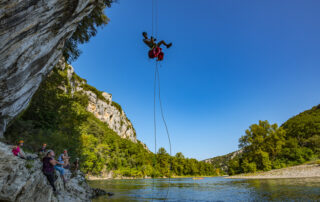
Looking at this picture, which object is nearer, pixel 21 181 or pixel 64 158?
pixel 21 181

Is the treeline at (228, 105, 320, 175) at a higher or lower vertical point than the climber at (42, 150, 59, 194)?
higher

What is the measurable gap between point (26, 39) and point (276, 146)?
64323mm

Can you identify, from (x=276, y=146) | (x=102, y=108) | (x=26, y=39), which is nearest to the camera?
(x=26, y=39)

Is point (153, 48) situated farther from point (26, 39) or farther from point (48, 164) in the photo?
point (48, 164)

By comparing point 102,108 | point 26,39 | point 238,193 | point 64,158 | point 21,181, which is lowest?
point 238,193

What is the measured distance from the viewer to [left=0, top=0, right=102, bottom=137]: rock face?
25.2 feet

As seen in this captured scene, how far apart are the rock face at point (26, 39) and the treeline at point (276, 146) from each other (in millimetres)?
57626

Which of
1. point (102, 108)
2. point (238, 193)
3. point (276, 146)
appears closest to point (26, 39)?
point (238, 193)

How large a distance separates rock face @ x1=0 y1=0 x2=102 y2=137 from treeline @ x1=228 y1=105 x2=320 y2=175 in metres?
57.6

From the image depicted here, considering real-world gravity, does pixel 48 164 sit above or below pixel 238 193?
above

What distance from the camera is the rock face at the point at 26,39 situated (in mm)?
7680

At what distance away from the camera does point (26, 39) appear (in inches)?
334

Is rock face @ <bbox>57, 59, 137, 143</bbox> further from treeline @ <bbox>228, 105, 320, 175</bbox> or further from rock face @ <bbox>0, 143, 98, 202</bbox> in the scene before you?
rock face @ <bbox>0, 143, 98, 202</bbox>

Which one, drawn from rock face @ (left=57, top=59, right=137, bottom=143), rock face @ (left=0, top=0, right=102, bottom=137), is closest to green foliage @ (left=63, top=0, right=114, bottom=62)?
rock face @ (left=0, top=0, right=102, bottom=137)
